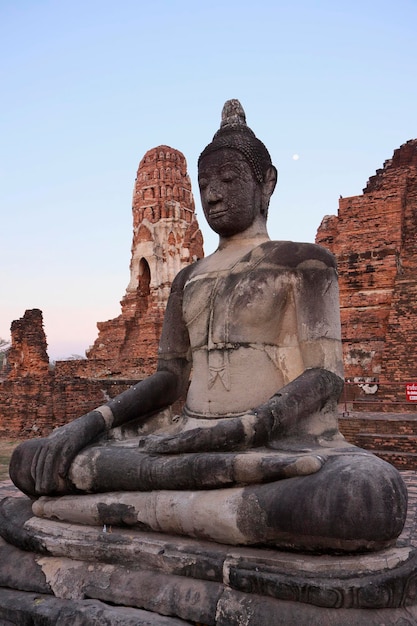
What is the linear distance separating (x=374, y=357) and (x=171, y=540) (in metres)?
11.3

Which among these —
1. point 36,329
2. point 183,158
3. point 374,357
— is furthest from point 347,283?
point 183,158

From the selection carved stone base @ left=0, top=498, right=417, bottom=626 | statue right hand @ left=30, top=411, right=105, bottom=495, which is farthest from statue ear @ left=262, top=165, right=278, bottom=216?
carved stone base @ left=0, top=498, right=417, bottom=626

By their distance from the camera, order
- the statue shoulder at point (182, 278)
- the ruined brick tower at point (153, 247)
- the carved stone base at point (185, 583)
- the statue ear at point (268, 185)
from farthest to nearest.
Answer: the ruined brick tower at point (153, 247), the statue shoulder at point (182, 278), the statue ear at point (268, 185), the carved stone base at point (185, 583)

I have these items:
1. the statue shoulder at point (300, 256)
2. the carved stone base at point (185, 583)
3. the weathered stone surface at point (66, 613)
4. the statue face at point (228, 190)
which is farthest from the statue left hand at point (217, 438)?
the statue face at point (228, 190)

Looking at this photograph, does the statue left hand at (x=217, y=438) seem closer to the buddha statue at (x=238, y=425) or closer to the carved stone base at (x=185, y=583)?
the buddha statue at (x=238, y=425)

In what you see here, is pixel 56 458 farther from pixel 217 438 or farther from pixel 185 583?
pixel 185 583

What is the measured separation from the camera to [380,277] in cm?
1500

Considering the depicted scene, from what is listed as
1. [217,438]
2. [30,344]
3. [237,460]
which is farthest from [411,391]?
[30,344]

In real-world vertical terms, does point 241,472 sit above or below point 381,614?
above

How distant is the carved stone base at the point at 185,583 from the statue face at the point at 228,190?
1945 millimetres

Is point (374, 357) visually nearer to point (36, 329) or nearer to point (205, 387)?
point (205, 387)

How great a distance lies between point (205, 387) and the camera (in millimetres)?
3328

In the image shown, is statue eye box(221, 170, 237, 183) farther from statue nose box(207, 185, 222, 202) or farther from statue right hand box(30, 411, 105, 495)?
statue right hand box(30, 411, 105, 495)

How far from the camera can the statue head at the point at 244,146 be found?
3.48 metres
